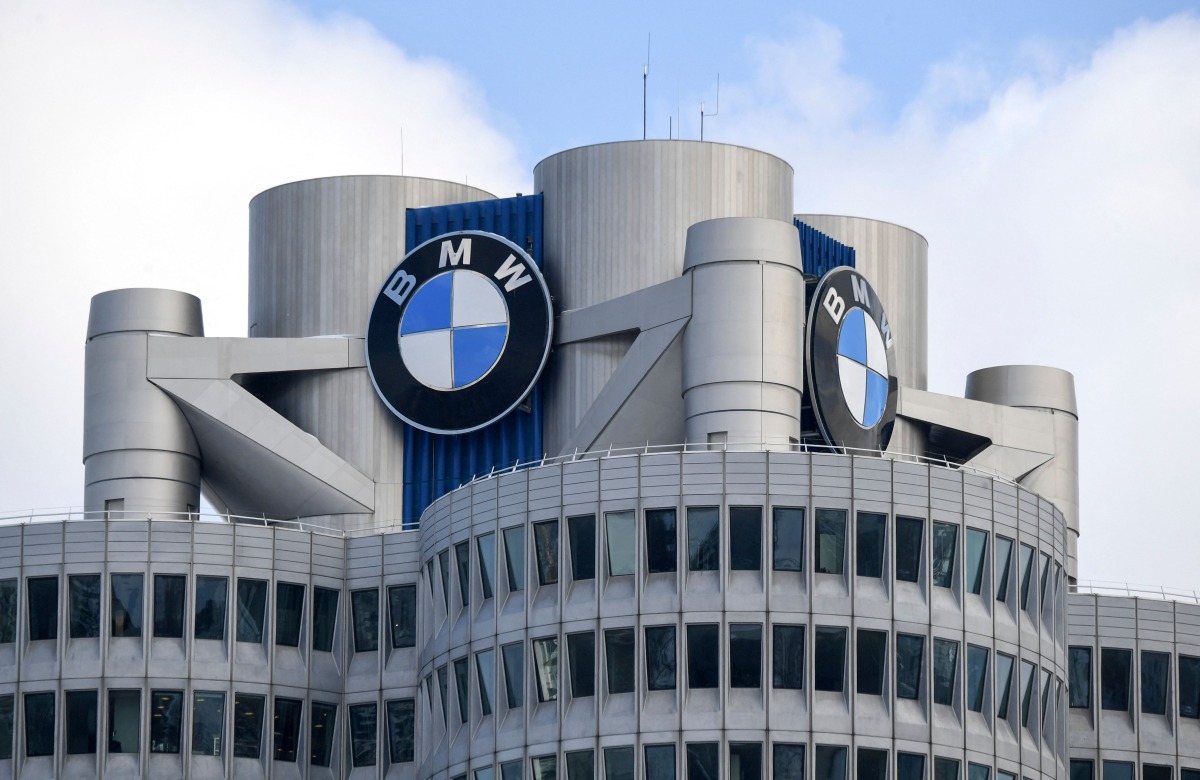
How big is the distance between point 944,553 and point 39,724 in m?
34.4

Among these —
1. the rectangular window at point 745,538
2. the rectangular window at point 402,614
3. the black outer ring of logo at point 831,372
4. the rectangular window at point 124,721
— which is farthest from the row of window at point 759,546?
the rectangular window at point 124,721

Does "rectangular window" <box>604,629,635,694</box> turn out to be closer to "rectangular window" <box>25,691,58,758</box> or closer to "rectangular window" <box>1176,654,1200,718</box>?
"rectangular window" <box>25,691,58,758</box>

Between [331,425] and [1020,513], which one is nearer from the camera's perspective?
[1020,513]

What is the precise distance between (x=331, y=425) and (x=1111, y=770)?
3426 cm

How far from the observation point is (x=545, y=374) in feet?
424

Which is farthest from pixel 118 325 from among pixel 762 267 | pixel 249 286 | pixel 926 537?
pixel 926 537

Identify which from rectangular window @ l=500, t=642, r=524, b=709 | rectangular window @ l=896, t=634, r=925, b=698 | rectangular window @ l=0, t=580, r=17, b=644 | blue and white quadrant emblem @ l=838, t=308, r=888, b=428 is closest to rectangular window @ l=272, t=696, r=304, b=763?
rectangular window @ l=0, t=580, r=17, b=644

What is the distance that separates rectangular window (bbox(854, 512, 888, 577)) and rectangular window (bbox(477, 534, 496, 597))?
13214mm

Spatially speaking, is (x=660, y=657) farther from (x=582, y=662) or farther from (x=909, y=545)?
(x=909, y=545)

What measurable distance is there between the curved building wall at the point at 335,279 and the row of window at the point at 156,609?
32.5 feet

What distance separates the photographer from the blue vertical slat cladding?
129 metres

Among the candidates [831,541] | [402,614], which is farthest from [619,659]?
[402,614]

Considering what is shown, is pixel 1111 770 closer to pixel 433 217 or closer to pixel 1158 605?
pixel 1158 605

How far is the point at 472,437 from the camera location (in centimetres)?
13038
